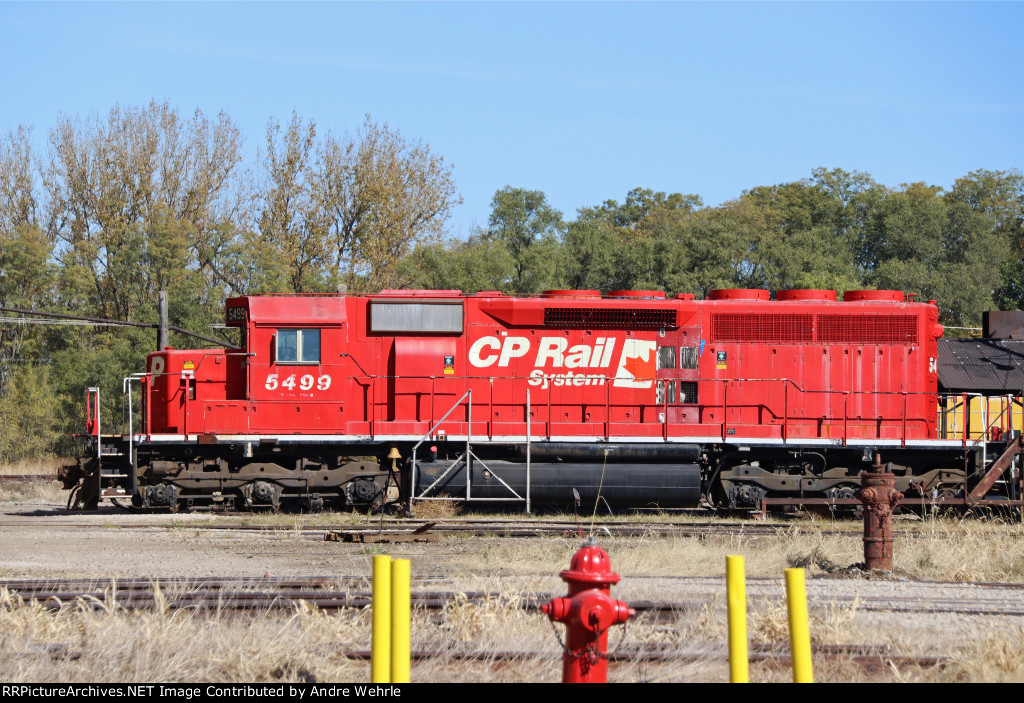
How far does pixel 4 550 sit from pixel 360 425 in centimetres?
550

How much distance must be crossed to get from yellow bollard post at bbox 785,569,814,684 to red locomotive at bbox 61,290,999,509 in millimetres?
10680

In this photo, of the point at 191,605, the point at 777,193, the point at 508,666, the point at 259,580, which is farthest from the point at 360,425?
the point at 777,193

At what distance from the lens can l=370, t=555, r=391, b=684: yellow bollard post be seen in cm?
470

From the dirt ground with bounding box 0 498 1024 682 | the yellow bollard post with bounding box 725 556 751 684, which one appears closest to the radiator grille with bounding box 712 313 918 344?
the dirt ground with bounding box 0 498 1024 682

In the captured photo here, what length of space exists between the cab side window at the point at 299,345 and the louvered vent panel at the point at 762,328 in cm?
660

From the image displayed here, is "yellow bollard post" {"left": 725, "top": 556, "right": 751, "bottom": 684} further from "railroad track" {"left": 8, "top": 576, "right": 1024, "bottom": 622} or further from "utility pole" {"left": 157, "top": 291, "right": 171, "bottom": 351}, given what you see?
"utility pole" {"left": 157, "top": 291, "right": 171, "bottom": 351}

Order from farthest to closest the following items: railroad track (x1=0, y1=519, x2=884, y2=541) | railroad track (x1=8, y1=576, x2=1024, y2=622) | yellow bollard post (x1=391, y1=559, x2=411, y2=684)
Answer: railroad track (x1=0, y1=519, x2=884, y2=541), railroad track (x1=8, y1=576, x2=1024, y2=622), yellow bollard post (x1=391, y1=559, x2=411, y2=684)

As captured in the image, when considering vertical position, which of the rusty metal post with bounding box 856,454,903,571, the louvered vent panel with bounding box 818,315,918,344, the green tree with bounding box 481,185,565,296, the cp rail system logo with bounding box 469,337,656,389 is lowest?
the rusty metal post with bounding box 856,454,903,571

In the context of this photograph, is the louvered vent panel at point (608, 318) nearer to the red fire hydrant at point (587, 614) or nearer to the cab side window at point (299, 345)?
the cab side window at point (299, 345)

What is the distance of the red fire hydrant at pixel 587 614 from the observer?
4.84 m

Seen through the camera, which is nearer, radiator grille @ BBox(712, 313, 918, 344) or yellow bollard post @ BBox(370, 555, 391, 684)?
yellow bollard post @ BBox(370, 555, 391, 684)
